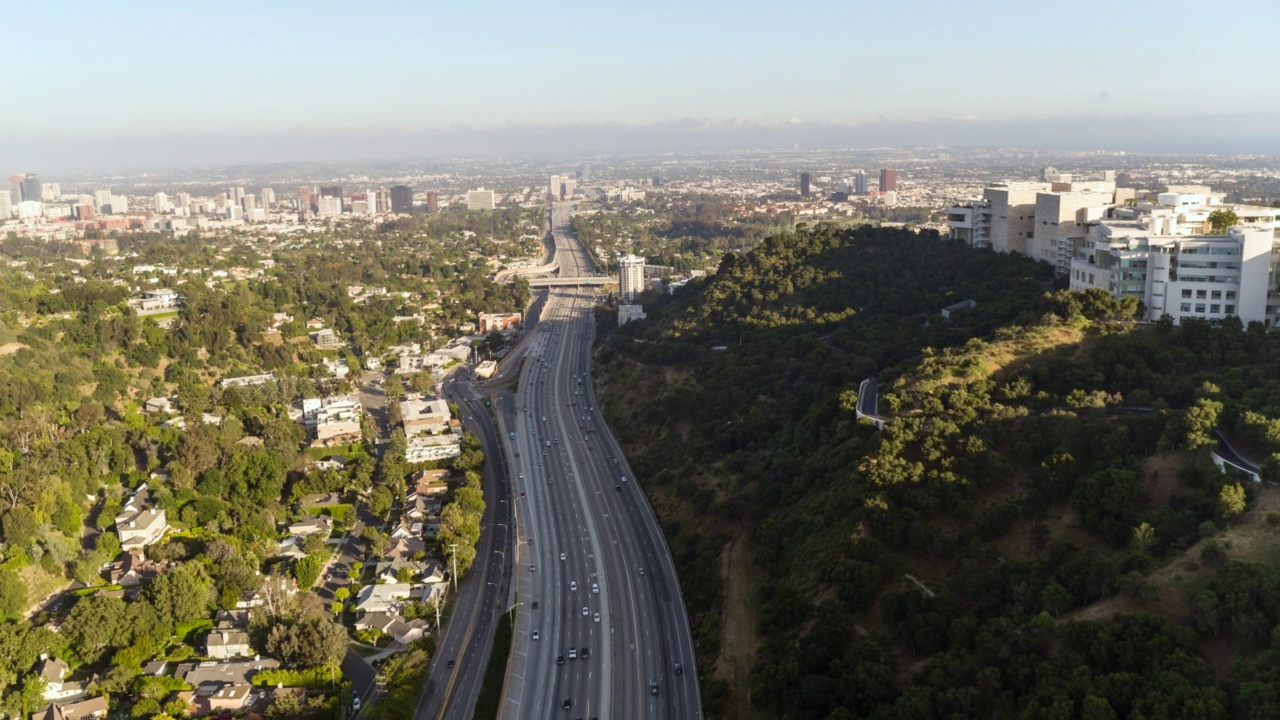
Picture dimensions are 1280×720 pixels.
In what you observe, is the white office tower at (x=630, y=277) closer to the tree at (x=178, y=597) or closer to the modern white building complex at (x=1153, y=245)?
the modern white building complex at (x=1153, y=245)

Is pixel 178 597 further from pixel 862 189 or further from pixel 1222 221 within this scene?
pixel 862 189

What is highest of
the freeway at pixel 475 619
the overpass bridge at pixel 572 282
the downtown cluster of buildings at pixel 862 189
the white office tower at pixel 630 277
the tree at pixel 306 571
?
the downtown cluster of buildings at pixel 862 189

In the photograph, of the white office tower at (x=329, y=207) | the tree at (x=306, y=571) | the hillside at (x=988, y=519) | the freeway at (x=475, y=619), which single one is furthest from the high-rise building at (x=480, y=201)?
the tree at (x=306, y=571)

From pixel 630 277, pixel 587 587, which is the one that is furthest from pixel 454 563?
pixel 630 277

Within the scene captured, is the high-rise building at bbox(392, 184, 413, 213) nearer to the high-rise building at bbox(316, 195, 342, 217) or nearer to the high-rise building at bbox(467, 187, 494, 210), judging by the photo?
the high-rise building at bbox(316, 195, 342, 217)

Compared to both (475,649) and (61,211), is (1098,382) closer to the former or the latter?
(475,649)

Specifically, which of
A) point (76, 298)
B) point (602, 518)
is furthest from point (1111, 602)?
point (76, 298)

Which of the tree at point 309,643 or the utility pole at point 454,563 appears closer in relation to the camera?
the tree at point 309,643
